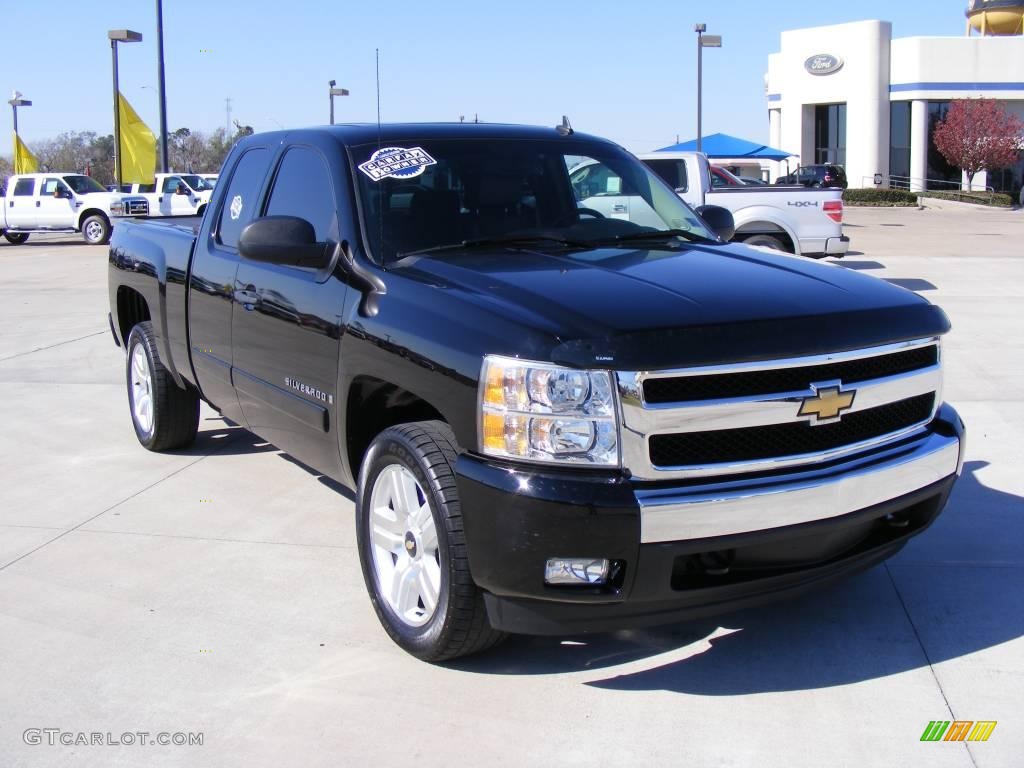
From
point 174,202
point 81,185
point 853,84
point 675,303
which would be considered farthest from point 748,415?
point 853,84

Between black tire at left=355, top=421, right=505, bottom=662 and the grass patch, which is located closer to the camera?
black tire at left=355, top=421, right=505, bottom=662

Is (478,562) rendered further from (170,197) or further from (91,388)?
(170,197)

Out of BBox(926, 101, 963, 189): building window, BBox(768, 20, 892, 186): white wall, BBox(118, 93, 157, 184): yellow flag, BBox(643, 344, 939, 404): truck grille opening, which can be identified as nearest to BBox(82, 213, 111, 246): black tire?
BBox(118, 93, 157, 184): yellow flag

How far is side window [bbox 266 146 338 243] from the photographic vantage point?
4.50 m

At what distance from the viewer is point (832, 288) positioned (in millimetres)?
3822

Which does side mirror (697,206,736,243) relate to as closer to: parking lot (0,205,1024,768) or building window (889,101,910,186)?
parking lot (0,205,1024,768)

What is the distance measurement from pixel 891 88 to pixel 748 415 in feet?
173

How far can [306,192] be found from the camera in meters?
4.75

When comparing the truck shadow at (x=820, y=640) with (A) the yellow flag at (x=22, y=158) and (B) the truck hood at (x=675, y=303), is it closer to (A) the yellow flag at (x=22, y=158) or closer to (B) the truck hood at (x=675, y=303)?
(B) the truck hood at (x=675, y=303)

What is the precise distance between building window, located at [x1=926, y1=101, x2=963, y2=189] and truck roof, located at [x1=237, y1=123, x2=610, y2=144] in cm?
5141

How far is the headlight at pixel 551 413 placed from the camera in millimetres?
3219

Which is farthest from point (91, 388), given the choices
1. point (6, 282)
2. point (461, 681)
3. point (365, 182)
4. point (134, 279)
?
point (6, 282)

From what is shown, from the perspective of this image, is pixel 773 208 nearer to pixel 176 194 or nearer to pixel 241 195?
pixel 241 195

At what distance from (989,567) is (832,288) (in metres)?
1.61
